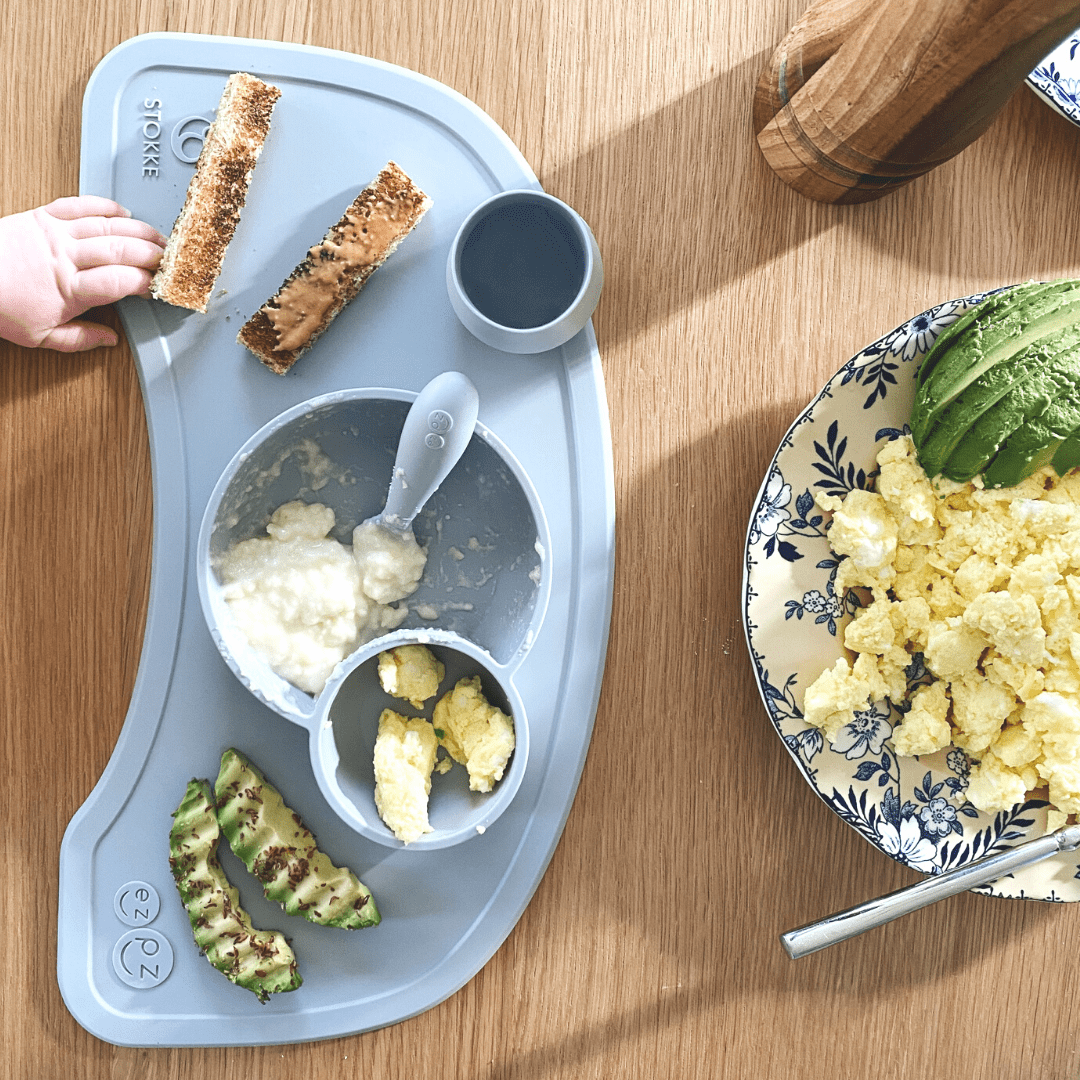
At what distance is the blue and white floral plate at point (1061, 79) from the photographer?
3.03ft

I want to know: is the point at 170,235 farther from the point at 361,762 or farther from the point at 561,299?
the point at 361,762

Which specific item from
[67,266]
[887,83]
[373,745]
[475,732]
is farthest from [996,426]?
[67,266]

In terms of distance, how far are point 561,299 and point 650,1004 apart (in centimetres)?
78

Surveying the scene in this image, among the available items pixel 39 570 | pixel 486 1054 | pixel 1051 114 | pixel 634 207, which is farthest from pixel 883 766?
pixel 39 570

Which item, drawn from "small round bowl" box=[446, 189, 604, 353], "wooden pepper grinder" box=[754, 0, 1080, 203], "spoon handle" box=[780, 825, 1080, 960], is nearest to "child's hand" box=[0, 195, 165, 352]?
"small round bowl" box=[446, 189, 604, 353]

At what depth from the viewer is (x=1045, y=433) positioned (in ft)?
2.66

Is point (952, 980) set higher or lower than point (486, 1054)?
higher

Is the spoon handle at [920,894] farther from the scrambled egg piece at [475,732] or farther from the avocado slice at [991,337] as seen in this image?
the avocado slice at [991,337]

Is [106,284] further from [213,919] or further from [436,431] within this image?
[213,919]

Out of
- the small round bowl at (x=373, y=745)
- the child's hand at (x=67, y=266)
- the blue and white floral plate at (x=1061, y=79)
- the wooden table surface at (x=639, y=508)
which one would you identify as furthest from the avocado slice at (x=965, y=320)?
the child's hand at (x=67, y=266)

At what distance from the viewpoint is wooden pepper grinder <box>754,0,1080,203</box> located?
69 centimetres

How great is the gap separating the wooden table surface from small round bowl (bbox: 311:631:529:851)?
14cm

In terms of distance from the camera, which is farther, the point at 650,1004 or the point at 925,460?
the point at 650,1004

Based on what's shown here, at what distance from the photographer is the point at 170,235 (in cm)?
92
